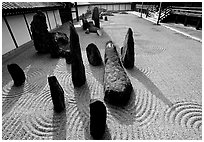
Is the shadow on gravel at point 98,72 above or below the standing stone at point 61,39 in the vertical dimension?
below

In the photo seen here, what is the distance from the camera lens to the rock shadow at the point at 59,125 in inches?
125

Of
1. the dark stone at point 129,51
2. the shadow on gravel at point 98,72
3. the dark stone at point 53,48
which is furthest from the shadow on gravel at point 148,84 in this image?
the dark stone at point 53,48

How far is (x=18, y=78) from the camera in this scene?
5.23 metres

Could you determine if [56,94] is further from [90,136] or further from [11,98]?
[11,98]

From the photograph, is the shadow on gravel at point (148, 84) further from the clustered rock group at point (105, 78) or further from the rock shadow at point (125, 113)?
the rock shadow at point (125, 113)

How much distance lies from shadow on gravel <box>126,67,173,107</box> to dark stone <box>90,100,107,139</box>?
7.71 feet

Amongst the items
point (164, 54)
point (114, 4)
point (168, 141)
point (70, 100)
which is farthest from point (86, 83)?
point (114, 4)

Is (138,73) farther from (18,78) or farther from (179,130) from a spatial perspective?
(18,78)

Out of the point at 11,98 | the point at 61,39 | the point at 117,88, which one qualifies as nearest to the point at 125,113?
the point at 117,88

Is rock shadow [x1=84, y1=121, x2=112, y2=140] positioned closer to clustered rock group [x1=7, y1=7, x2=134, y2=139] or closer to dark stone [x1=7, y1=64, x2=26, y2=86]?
clustered rock group [x1=7, y1=7, x2=134, y2=139]

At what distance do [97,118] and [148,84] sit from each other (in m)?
2.93

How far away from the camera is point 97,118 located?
283cm

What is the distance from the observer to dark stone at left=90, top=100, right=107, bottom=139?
265cm

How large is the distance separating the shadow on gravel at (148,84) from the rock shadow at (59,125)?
3.09m
